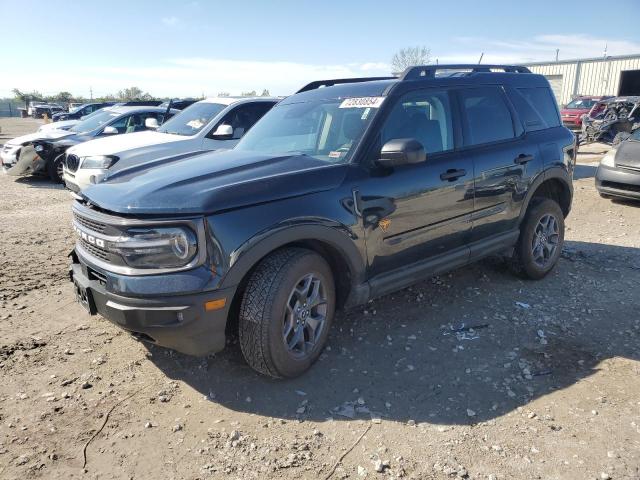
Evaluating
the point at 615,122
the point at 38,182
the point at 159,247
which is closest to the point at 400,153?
the point at 159,247

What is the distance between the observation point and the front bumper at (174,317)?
285cm

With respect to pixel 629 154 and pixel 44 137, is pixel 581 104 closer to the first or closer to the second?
pixel 629 154

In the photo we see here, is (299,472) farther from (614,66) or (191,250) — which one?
(614,66)

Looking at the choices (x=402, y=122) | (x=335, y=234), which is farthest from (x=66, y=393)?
(x=402, y=122)

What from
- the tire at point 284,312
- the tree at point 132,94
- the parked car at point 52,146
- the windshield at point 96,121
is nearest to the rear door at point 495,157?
the tire at point 284,312

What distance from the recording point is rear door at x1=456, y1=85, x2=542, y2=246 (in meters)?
4.37

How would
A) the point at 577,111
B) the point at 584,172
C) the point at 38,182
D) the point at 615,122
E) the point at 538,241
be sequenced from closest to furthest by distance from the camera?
1. the point at 538,241
2. the point at 38,182
3. the point at 584,172
4. the point at 615,122
5. the point at 577,111

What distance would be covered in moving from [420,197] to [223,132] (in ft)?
15.2

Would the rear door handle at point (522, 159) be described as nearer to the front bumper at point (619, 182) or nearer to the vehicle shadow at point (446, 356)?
the vehicle shadow at point (446, 356)

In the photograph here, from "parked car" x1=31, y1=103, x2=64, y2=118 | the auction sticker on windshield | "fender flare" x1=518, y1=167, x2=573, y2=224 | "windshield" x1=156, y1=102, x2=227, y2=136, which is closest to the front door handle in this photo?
the auction sticker on windshield

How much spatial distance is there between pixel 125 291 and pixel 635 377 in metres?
3.38

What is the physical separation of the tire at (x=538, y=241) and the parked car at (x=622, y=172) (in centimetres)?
417

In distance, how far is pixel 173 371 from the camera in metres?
3.57

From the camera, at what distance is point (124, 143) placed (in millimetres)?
8445
